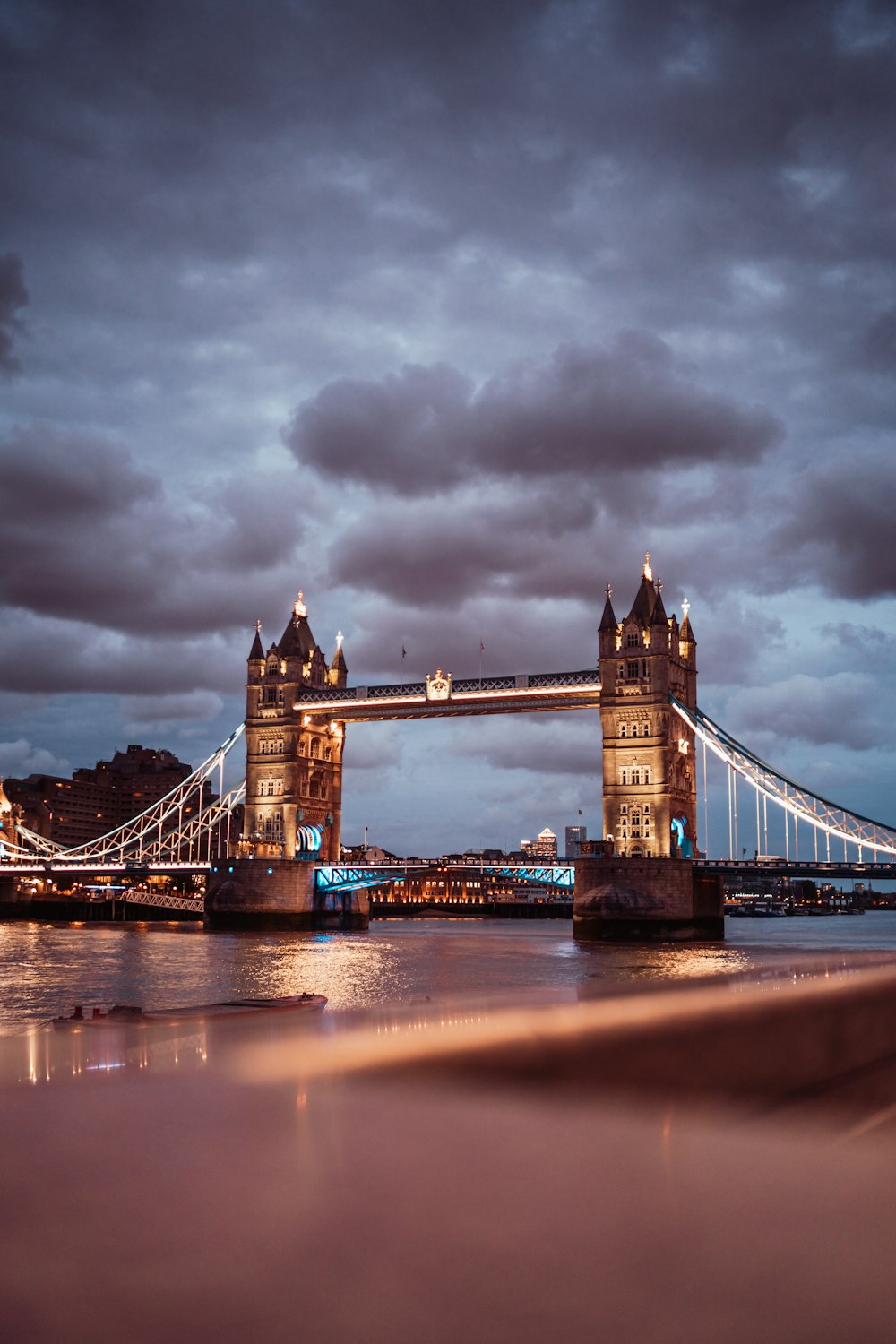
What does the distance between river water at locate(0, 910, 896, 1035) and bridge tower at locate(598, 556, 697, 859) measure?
704 centimetres

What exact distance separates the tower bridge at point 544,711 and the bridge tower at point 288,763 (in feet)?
0.29

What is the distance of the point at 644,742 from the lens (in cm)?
6306

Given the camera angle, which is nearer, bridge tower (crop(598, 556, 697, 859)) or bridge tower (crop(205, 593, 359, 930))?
bridge tower (crop(598, 556, 697, 859))

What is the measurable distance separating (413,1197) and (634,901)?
56.8m

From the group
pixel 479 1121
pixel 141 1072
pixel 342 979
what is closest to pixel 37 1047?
pixel 141 1072

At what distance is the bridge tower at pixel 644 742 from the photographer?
203 feet

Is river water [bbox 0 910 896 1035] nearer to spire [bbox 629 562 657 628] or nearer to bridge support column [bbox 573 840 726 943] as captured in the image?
bridge support column [bbox 573 840 726 943]

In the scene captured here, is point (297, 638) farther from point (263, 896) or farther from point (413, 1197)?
point (413, 1197)

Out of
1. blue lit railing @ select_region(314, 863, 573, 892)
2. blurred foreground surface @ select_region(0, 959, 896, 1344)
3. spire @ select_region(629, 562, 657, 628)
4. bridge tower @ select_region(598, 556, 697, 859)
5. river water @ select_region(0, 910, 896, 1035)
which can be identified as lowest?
river water @ select_region(0, 910, 896, 1035)

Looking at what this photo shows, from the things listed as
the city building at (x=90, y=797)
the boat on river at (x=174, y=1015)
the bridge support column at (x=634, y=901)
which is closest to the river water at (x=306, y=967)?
the bridge support column at (x=634, y=901)

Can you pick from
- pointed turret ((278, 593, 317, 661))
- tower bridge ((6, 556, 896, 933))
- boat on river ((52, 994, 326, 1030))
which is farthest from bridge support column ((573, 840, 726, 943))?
boat on river ((52, 994, 326, 1030))

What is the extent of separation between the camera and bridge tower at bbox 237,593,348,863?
239ft

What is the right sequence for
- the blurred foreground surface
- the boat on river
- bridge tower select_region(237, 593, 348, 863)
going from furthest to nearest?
bridge tower select_region(237, 593, 348, 863) → the boat on river → the blurred foreground surface

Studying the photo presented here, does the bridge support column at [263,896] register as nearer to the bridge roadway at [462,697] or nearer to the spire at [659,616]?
the bridge roadway at [462,697]
